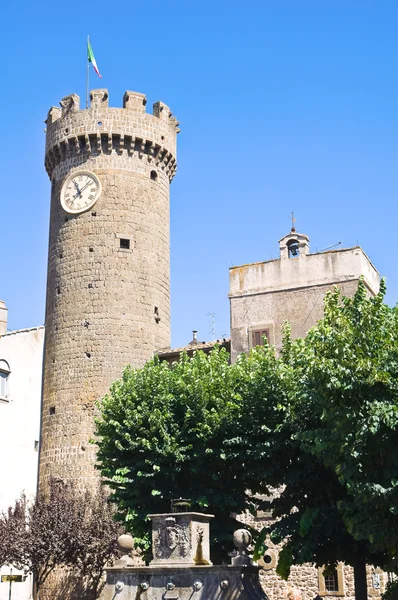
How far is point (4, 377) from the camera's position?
1508 inches

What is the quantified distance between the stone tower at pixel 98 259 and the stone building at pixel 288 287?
4880 millimetres

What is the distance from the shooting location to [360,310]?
20391mm

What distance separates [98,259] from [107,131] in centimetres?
619

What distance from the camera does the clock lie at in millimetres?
39781

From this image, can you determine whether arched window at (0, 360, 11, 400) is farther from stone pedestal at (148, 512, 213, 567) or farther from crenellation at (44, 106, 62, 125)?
stone pedestal at (148, 512, 213, 567)

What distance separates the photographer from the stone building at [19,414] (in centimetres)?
3716

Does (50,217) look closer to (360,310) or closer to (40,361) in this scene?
(40,361)

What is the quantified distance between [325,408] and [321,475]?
3.87 m

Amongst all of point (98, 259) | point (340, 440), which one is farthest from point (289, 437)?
point (98, 259)

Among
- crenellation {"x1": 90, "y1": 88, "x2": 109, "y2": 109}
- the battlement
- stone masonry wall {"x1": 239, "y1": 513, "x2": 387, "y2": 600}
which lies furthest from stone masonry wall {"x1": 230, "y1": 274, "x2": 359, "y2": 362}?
crenellation {"x1": 90, "y1": 88, "x2": 109, "y2": 109}

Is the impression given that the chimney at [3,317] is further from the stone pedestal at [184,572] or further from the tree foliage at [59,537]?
the stone pedestal at [184,572]

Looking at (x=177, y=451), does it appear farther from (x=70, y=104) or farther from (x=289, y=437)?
(x=70, y=104)

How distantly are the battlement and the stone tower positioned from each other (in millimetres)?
48

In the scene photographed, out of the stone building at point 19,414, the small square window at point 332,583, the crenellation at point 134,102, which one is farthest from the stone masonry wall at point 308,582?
the crenellation at point 134,102
